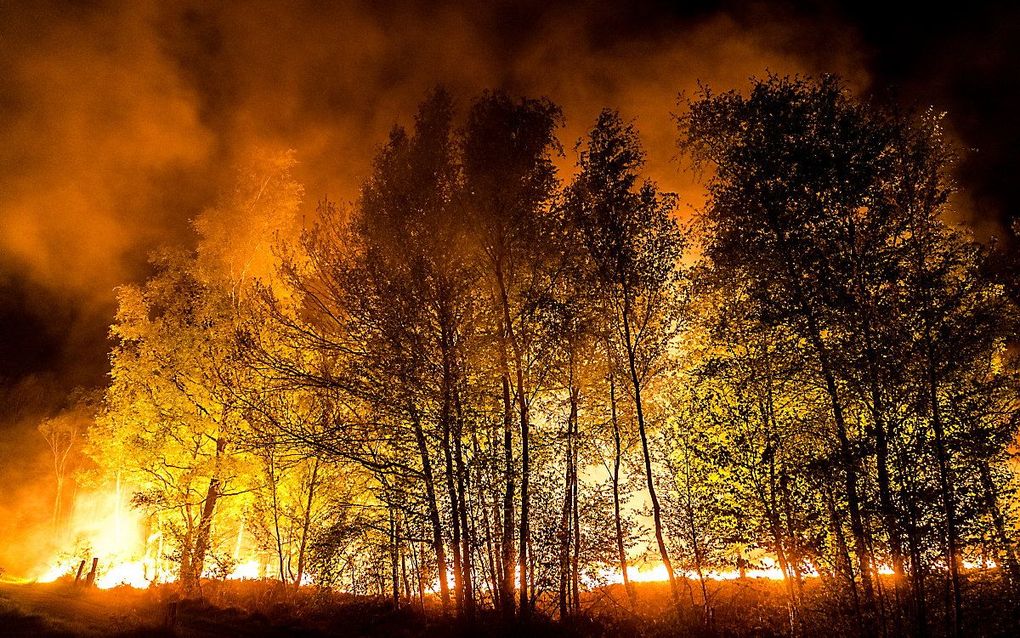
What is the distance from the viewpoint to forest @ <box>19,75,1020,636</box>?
9.23 m

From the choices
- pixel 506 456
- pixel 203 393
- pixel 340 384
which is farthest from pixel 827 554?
pixel 203 393

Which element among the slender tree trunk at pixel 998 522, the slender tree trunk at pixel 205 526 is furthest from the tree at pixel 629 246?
the slender tree trunk at pixel 205 526

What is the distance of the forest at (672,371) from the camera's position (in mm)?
9234

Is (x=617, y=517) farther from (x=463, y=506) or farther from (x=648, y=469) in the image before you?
(x=463, y=506)

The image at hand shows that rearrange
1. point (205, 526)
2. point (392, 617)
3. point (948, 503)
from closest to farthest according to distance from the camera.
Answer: point (948, 503)
point (392, 617)
point (205, 526)

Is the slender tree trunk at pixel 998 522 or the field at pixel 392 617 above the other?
the slender tree trunk at pixel 998 522

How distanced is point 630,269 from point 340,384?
25.2ft

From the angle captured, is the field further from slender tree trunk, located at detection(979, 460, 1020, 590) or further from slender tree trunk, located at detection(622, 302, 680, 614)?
slender tree trunk, located at detection(622, 302, 680, 614)

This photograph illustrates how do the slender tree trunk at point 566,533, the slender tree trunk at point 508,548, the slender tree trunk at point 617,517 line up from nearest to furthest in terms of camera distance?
1. the slender tree trunk at point 508,548
2. the slender tree trunk at point 566,533
3. the slender tree trunk at point 617,517

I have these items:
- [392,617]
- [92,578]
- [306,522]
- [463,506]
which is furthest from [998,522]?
[92,578]

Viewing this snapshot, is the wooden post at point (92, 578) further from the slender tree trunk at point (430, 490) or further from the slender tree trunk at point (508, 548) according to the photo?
the slender tree trunk at point (508, 548)

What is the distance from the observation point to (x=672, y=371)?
14.0m

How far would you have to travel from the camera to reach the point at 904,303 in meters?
9.54

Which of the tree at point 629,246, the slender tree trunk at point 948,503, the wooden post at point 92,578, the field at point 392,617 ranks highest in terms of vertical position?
the tree at point 629,246
